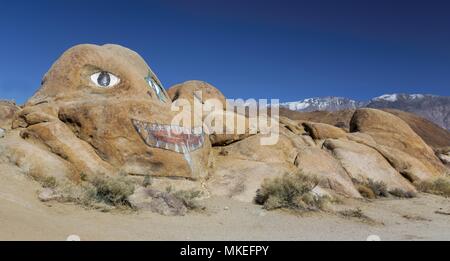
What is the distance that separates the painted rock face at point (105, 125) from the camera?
47.2 feet

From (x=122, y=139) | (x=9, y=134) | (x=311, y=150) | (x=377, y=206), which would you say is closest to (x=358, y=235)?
(x=377, y=206)

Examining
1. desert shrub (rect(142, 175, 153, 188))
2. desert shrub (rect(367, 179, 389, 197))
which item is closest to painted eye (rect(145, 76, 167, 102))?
desert shrub (rect(142, 175, 153, 188))

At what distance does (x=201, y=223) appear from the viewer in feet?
37.0

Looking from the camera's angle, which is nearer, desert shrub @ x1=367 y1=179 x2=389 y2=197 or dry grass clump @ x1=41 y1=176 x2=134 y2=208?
dry grass clump @ x1=41 y1=176 x2=134 y2=208

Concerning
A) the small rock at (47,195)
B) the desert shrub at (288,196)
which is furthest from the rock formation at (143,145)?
the small rock at (47,195)

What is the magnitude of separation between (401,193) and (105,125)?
11398 millimetres

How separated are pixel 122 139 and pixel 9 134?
3.43 meters

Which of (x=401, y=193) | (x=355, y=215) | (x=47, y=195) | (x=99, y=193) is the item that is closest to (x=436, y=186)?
(x=401, y=193)

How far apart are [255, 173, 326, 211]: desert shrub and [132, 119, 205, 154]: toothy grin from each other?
2.98m

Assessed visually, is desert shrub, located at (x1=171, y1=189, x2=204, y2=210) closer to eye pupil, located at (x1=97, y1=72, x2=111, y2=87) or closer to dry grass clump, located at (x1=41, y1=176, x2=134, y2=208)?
dry grass clump, located at (x1=41, y1=176, x2=134, y2=208)

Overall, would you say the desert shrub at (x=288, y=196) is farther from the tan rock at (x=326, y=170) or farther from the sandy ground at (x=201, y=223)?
the tan rock at (x=326, y=170)

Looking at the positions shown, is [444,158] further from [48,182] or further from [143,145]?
[48,182]

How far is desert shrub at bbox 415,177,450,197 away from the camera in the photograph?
65.7ft
